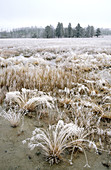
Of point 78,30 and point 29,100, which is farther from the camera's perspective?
point 78,30

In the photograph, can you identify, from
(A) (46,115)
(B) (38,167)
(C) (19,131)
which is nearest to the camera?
(B) (38,167)

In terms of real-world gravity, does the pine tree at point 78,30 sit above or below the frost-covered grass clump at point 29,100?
above

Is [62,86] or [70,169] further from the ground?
[62,86]

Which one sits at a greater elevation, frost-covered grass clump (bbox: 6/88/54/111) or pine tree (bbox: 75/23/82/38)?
pine tree (bbox: 75/23/82/38)

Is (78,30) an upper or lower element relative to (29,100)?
upper

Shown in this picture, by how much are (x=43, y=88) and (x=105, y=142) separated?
6.82 ft

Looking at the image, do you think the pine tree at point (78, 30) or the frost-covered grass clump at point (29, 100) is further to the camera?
the pine tree at point (78, 30)

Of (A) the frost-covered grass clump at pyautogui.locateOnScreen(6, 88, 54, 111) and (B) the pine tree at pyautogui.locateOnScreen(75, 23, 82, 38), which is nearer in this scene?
(A) the frost-covered grass clump at pyautogui.locateOnScreen(6, 88, 54, 111)

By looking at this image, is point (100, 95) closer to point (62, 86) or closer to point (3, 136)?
point (62, 86)

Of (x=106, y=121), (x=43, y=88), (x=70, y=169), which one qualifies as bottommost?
(x=70, y=169)

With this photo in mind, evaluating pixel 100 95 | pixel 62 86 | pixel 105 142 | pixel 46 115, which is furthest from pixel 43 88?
pixel 105 142

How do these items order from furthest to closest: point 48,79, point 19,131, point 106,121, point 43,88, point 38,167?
point 48,79, point 43,88, point 106,121, point 19,131, point 38,167

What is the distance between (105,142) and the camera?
1.83 metres

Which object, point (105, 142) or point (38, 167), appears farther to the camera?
point (105, 142)
